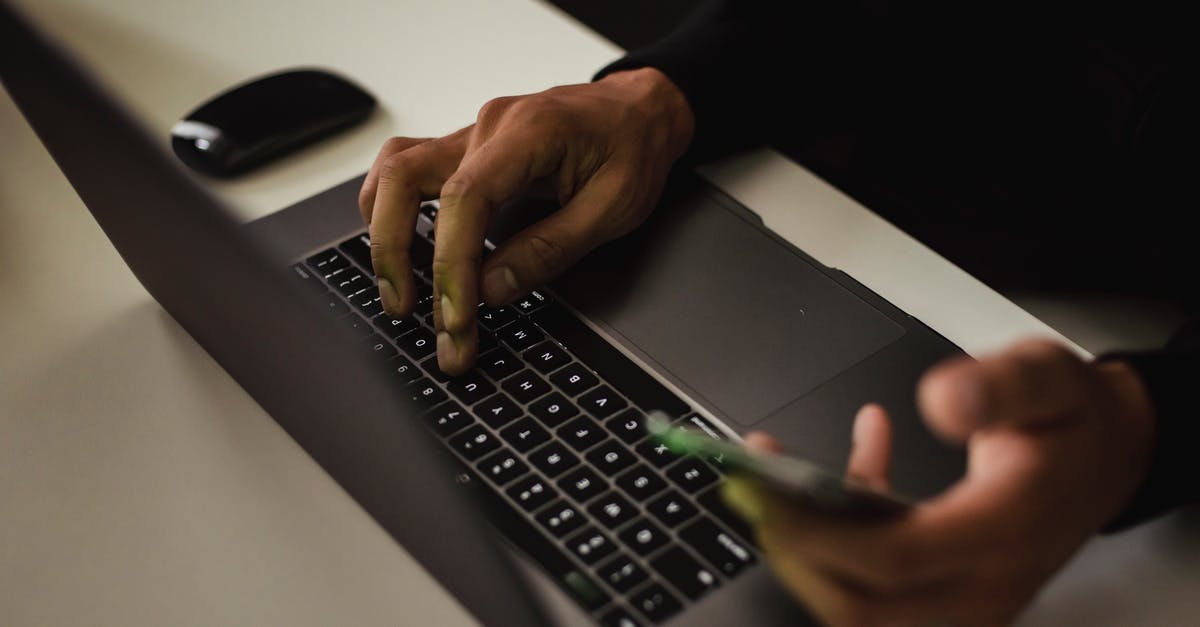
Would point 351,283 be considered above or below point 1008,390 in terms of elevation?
below

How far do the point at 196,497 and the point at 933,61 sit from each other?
0.75 meters

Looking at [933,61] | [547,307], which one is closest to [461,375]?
[547,307]

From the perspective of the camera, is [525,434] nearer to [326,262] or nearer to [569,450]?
[569,450]

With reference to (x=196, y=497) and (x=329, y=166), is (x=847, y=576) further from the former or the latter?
(x=329, y=166)

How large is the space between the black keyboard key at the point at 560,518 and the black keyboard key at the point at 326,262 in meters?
0.26

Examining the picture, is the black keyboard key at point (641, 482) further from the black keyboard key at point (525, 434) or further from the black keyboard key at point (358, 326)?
the black keyboard key at point (358, 326)

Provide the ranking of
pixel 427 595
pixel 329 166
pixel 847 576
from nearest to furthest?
1. pixel 847 576
2. pixel 427 595
3. pixel 329 166

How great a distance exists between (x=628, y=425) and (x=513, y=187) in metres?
0.20

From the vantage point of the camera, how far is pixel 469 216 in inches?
26.9

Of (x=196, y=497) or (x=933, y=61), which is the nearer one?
(x=196, y=497)

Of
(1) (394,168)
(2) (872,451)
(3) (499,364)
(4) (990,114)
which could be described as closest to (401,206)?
(1) (394,168)

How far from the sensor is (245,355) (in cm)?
59

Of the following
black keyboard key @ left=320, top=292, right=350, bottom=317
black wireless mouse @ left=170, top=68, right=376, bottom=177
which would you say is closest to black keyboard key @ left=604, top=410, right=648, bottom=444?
black keyboard key @ left=320, top=292, right=350, bottom=317

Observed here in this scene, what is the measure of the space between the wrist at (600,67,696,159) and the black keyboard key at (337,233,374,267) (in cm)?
23
